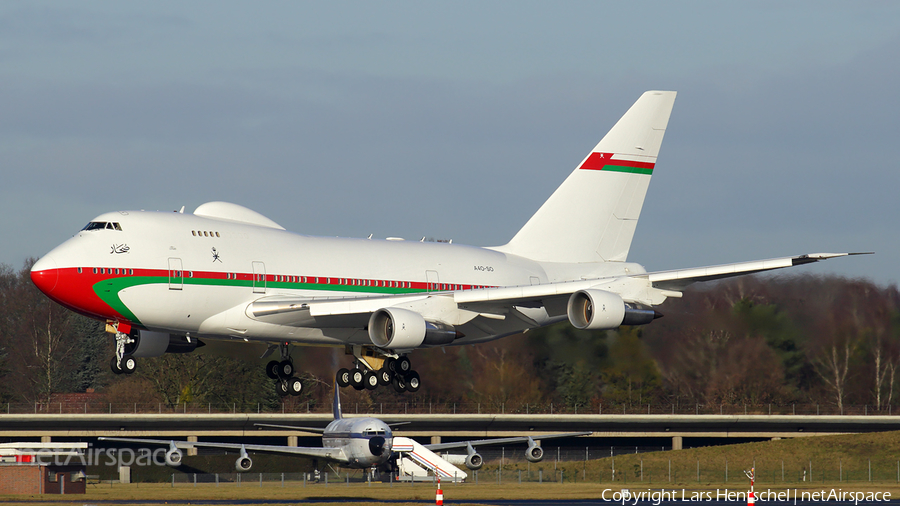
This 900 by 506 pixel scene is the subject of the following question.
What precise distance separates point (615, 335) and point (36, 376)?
45710 mm

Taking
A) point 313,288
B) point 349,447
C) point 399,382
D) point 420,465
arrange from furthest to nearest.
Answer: point 420,465
point 349,447
point 399,382
point 313,288

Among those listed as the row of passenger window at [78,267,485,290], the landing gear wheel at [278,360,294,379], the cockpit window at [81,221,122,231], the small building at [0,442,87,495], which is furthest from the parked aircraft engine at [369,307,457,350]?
the small building at [0,442,87,495]

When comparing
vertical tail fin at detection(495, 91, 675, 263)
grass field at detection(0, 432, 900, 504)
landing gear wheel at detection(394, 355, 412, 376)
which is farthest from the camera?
grass field at detection(0, 432, 900, 504)

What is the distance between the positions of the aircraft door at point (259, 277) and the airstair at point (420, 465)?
36.3 meters

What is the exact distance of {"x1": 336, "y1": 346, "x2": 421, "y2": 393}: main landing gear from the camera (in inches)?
1639

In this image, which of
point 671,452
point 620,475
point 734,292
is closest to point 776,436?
point 671,452

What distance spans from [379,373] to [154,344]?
26.3 ft

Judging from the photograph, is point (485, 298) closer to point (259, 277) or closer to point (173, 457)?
point (259, 277)

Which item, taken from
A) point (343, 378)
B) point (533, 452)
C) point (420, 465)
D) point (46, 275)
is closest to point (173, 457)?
point (420, 465)

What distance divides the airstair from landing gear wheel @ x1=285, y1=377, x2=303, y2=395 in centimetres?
3084

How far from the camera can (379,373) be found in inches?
1662

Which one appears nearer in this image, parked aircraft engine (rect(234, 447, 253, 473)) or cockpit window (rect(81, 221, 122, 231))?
cockpit window (rect(81, 221, 122, 231))

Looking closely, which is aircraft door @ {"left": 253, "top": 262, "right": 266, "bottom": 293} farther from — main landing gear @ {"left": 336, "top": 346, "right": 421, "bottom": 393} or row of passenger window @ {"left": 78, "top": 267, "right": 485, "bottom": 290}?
main landing gear @ {"left": 336, "top": 346, "right": 421, "bottom": 393}

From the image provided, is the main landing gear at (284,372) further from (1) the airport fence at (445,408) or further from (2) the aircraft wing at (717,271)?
(1) the airport fence at (445,408)
